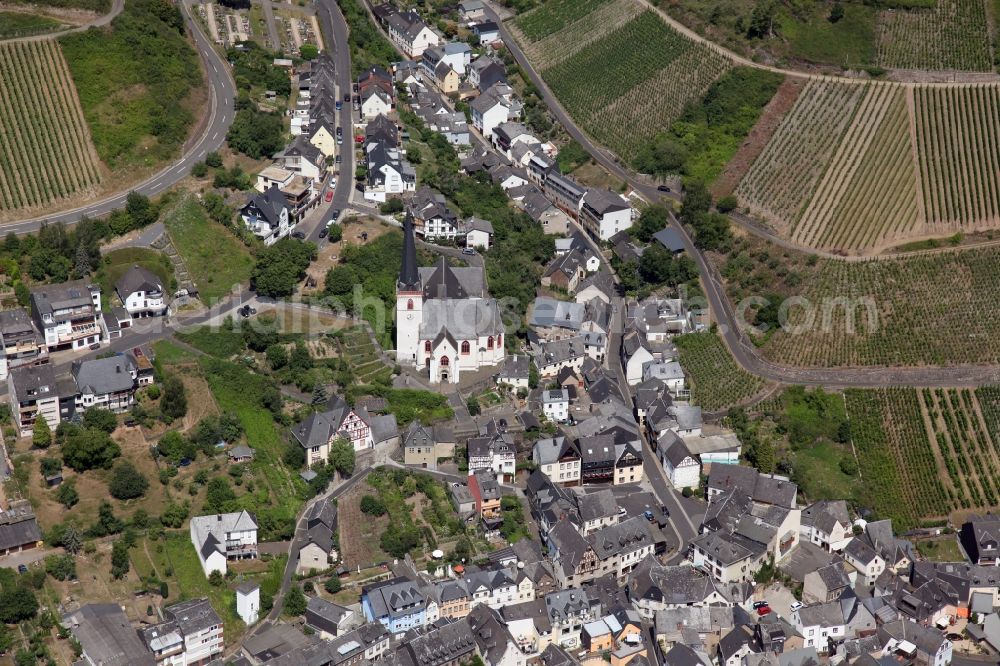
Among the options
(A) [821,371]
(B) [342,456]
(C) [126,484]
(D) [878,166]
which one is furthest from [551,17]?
(C) [126,484]

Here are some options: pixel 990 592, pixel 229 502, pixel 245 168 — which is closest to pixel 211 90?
pixel 245 168

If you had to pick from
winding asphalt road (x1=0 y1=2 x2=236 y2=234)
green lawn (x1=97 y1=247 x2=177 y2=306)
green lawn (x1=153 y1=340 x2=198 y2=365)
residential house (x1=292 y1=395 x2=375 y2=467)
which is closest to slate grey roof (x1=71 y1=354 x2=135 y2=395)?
green lawn (x1=153 y1=340 x2=198 y2=365)

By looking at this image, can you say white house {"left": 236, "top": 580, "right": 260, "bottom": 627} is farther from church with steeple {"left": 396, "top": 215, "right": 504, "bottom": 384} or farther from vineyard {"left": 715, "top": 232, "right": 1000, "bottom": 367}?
vineyard {"left": 715, "top": 232, "right": 1000, "bottom": 367}

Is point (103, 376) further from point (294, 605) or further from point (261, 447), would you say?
point (294, 605)

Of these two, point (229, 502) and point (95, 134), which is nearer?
point (229, 502)

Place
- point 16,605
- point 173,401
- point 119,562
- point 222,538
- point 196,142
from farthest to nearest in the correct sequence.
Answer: point 196,142
point 173,401
point 222,538
point 119,562
point 16,605

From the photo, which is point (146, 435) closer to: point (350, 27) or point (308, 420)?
point (308, 420)

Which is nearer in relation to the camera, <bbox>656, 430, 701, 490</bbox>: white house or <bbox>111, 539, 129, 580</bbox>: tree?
<bbox>111, 539, 129, 580</bbox>: tree
